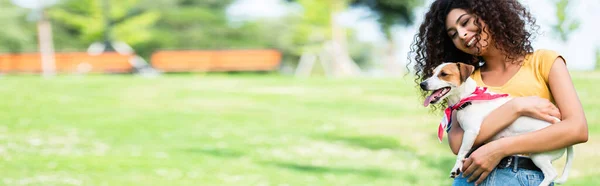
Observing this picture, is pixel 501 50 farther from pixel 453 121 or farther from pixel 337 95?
pixel 337 95

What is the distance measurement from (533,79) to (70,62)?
124ft

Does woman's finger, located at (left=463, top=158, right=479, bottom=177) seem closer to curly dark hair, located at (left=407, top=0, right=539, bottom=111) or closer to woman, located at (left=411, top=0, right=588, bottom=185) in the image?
woman, located at (left=411, top=0, right=588, bottom=185)

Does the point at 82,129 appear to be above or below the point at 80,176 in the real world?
above

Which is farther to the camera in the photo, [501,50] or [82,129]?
[82,129]

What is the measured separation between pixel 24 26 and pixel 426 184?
2098 inches

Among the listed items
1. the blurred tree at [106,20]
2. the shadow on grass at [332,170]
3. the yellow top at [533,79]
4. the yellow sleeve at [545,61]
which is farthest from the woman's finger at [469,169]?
the blurred tree at [106,20]

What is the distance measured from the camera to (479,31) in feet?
10.5

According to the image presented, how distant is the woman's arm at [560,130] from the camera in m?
2.99

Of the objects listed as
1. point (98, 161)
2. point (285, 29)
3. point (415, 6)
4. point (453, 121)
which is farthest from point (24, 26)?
point (453, 121)

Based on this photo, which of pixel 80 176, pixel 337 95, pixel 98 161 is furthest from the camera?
pixel 337 95

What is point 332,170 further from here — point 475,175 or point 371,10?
point 371,10

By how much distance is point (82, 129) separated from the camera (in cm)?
1462

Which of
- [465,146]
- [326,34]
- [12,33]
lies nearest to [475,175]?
[465,146]

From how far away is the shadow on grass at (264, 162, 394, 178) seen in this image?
34.4 ft
